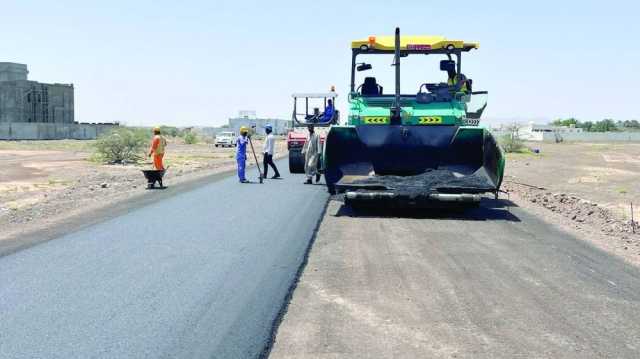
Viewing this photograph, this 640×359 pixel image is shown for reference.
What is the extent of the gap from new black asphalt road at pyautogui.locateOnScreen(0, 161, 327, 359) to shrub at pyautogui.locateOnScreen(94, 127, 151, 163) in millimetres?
22002

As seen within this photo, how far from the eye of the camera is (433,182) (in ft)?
35.8

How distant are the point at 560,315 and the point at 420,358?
1.65 metres

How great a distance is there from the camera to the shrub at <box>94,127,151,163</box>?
3131 cm

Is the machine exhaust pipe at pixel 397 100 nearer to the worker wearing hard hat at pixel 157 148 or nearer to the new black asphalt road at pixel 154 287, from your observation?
the new black asphalt road at pixel 154 287

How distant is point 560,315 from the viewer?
17.4ft

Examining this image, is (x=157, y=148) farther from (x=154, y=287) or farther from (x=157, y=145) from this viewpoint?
(x=154, y=287)

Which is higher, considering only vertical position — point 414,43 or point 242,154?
→ point 414,43

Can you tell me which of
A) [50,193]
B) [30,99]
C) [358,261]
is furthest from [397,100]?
[30,99]

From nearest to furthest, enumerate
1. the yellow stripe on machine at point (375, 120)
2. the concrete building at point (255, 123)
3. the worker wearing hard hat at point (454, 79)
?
the yellow stripe on machine at point (375, 120)
the worker wearing hard hat at point (454, 79)
the concrete building at point (255, 123)

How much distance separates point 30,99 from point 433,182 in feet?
234

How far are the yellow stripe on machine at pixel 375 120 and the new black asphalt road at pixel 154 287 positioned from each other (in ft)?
7.79

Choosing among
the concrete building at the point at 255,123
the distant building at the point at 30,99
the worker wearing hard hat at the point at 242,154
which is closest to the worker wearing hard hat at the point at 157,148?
the worker wearing hard hat at the point at 242,154

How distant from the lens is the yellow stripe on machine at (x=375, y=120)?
11570 millimetres

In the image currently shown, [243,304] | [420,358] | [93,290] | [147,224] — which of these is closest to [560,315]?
[420,358]
